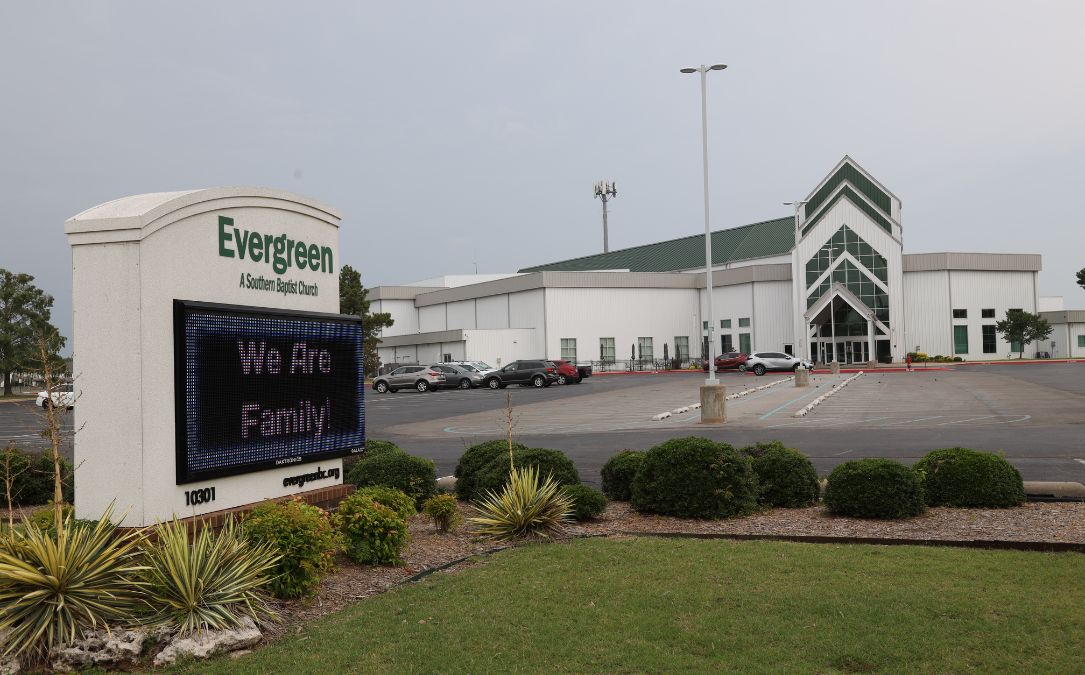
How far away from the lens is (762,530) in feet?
29.2

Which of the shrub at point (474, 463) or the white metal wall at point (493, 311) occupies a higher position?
the white metal wall at point (493, 311)

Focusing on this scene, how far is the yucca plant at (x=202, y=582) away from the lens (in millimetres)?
5707

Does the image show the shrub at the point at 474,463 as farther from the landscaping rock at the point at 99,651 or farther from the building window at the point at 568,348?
the building window at the point at 568,348

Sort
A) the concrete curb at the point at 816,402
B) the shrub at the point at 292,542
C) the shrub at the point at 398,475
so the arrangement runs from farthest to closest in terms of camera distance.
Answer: the concrete curb at the point at 816,402, the shrub at the point at 398,475, the shrub at the point at 292,542

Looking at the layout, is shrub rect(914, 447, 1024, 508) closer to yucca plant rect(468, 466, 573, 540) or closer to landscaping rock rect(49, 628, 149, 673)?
yucca plant rect(468, 466, 573, 540)

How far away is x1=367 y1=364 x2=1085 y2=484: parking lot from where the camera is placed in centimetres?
1572

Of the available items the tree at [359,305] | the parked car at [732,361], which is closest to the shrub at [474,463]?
the tree at [359,305]

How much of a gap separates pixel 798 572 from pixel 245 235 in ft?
18.6

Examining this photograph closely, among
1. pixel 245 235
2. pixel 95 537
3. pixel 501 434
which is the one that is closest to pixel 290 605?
pixel 95 537

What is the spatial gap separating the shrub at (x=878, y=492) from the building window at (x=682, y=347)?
69217 mm

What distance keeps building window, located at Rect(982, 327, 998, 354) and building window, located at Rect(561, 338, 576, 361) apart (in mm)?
33366

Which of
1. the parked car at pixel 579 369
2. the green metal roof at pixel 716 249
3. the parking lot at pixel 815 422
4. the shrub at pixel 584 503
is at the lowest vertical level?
the parking lot at pixel 815 422

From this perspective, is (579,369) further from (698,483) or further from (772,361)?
(698,483)

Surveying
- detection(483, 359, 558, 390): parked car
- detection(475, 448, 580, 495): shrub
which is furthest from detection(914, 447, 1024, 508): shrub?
detection(483, 359, 558, 390): parked car
